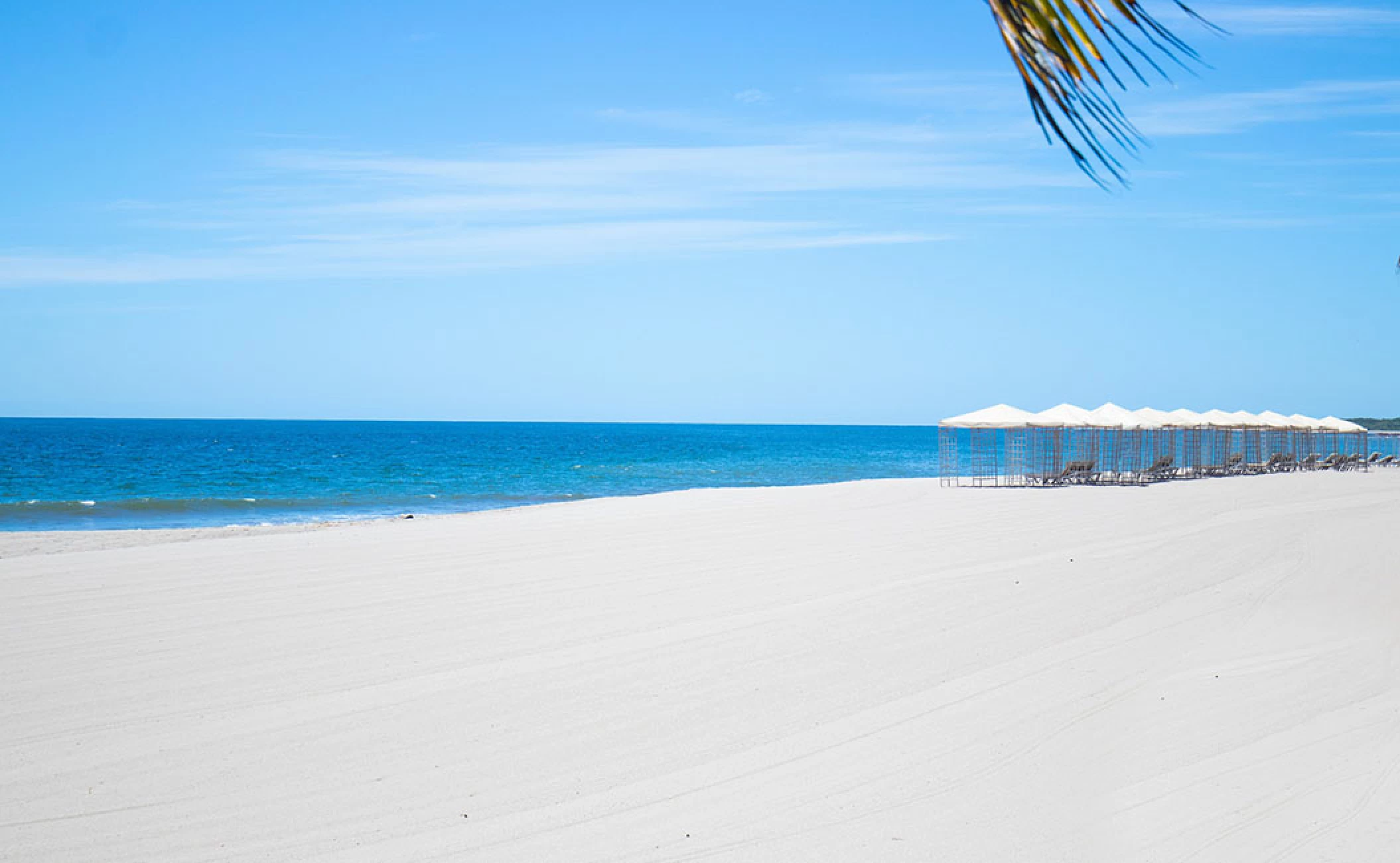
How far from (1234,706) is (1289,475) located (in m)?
22.5

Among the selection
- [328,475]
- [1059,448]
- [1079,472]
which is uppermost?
→ [1059,448]

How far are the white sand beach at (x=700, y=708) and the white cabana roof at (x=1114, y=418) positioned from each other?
12.8m

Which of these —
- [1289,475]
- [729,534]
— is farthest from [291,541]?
[1289,475]

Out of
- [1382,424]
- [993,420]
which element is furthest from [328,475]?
[1382,424]

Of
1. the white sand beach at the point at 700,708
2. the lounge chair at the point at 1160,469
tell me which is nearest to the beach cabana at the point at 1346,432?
the lounge chair at the point at 1160,469

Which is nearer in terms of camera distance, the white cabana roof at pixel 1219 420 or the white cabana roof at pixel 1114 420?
the white cabana roof at pixel 1114 420

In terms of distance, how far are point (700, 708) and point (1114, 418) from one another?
19776 millimetres

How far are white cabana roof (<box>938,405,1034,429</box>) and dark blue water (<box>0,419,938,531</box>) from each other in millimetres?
8725

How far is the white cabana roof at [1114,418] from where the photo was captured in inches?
872

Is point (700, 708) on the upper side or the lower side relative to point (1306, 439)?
lower

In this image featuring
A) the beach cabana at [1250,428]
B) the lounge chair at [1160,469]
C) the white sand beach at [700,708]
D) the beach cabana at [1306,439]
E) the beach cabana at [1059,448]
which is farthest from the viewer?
the beach cabana at [1306,439]

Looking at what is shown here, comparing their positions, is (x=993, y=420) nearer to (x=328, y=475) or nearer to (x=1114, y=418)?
(x=1114, y=418)

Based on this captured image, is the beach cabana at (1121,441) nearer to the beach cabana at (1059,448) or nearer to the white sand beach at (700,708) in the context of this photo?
the beach cabana at (1059,448)

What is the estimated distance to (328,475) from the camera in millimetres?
30719
